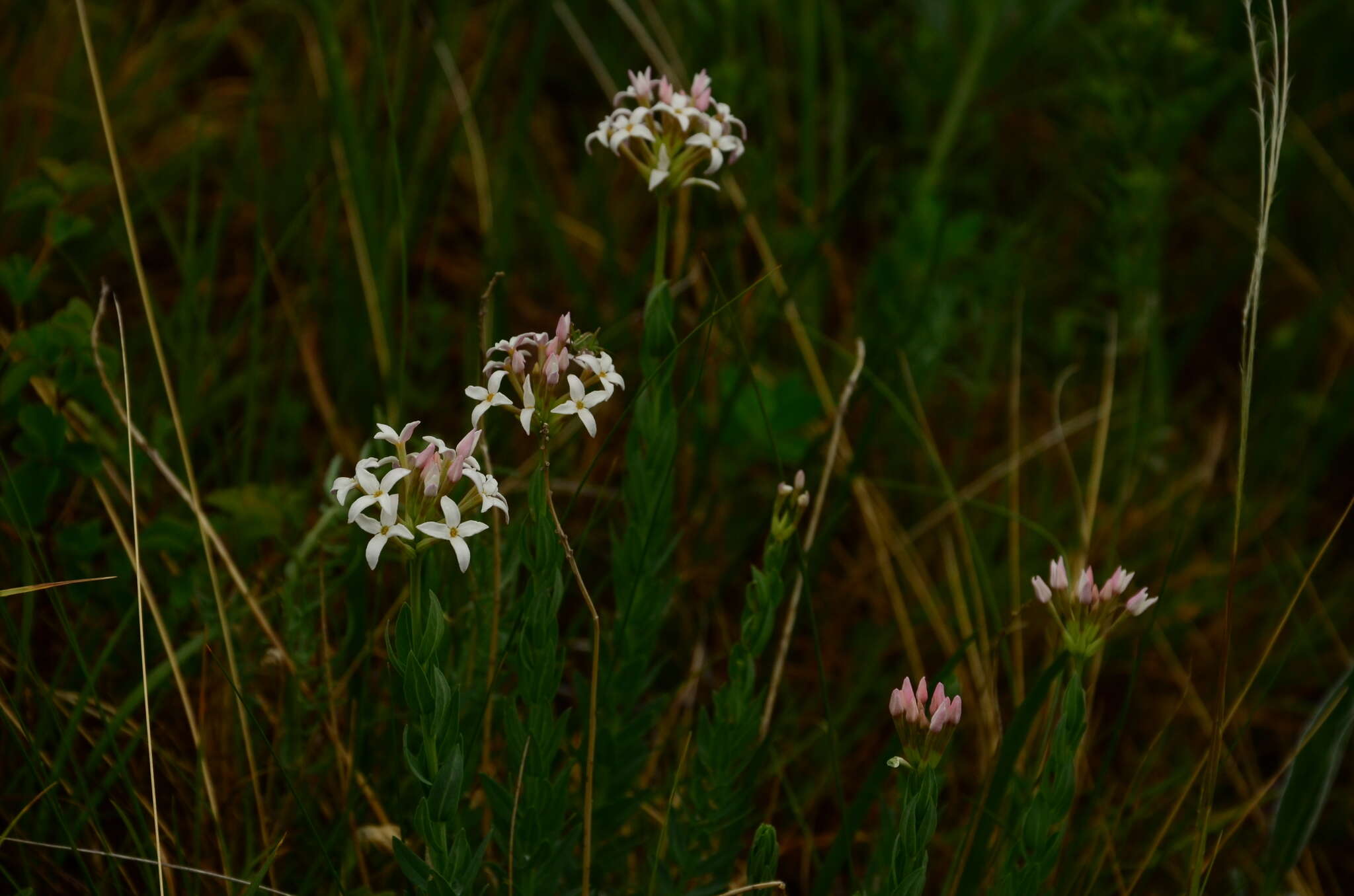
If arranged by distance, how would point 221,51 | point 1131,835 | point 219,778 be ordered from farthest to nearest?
point 221,51
point 1131,835
point 219,778

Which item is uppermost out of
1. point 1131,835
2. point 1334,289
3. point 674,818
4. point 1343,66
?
point 1343,66

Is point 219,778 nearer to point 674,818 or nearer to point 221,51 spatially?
point 674,818

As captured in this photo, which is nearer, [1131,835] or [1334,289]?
[1131,835]

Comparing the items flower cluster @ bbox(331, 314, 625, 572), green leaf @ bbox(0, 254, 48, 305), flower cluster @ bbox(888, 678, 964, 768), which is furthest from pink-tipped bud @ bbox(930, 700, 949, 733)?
green leaf @ bbox(0, 254, 48, 305)

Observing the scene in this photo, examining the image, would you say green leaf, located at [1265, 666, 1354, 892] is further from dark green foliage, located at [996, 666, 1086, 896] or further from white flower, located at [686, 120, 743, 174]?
white flower, located at [686, 120, 743, 174]

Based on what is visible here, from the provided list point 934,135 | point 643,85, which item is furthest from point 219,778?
point 934,135

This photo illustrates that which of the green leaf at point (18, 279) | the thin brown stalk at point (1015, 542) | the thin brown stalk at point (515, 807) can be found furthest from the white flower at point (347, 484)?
the thin brown stalk at point (1015, 542)

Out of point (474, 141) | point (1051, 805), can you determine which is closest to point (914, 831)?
point (1051, 805)
